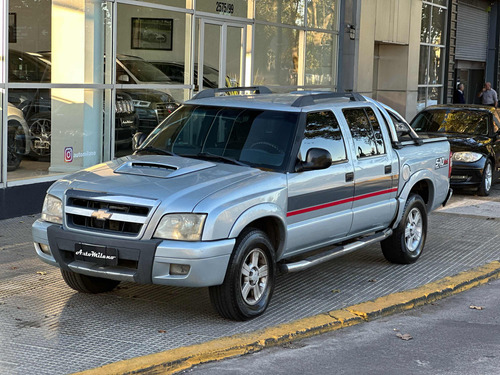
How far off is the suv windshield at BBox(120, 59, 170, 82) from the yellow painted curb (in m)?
6.84

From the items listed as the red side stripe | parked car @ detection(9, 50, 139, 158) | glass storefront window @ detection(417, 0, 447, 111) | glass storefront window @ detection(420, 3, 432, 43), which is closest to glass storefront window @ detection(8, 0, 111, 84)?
parked car @ detection(9, 50, 139, 158)

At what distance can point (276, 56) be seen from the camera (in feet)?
59.6

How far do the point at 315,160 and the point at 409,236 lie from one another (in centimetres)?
246

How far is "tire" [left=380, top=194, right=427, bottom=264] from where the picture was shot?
Answer: 8977 millimetres

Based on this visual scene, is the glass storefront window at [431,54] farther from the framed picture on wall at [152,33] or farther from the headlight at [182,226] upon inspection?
the headlight at [182,226]

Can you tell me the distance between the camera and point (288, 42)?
1862cm

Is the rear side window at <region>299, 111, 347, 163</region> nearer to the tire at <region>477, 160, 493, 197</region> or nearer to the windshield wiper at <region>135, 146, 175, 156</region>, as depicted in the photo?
the windshield wiper at <region>135, 146, 175, 156</region>

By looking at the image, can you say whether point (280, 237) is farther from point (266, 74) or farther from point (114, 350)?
point (266, 74)

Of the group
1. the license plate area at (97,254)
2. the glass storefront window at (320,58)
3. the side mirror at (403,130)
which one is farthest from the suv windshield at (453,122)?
the license plate area at (97,254)

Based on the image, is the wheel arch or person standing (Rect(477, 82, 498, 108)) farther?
person standing (Rect(477, 82, 498, 108))

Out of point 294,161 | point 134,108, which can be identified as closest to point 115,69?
point 134,108

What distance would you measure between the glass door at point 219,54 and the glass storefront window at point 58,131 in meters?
2.62

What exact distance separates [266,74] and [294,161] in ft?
35.3

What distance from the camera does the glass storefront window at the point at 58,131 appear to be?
11.5 m
